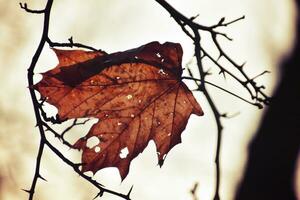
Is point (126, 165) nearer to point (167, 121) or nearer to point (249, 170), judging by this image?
point (167, 121)

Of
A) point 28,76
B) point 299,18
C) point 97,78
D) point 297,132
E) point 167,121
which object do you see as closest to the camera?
point 28,76

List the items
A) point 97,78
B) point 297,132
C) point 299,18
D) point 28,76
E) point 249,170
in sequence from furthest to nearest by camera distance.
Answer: point 299,18
point 249,170
point 297,132
point 97,78
point 28,76

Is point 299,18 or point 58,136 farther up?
point 299,18

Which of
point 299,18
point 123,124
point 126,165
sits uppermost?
point 299,18

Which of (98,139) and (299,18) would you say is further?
(299,18)

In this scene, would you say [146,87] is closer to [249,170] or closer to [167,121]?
[167,121]

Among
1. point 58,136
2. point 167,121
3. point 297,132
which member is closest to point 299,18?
point 297,132
